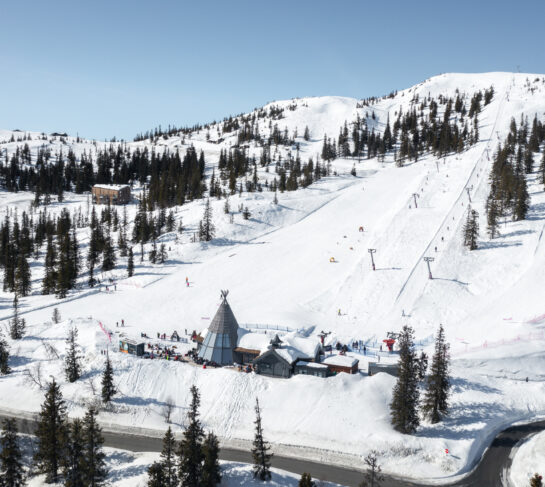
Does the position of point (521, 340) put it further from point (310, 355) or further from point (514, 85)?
point (514, 85)

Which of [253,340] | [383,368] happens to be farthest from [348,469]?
[253,340]

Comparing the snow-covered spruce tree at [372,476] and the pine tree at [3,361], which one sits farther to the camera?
the pine tree at [3,361]

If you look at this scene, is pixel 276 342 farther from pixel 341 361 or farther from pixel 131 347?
pixel 131 347

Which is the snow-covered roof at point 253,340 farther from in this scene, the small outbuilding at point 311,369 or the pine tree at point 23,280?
the pine tree at point 23,280

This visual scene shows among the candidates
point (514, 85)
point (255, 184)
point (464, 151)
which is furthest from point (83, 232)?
point (514, 85)

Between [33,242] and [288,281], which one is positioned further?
[33,242]

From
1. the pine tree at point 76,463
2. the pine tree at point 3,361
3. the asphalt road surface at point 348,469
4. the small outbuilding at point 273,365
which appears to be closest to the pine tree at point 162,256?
the pine tree at point 3,361
